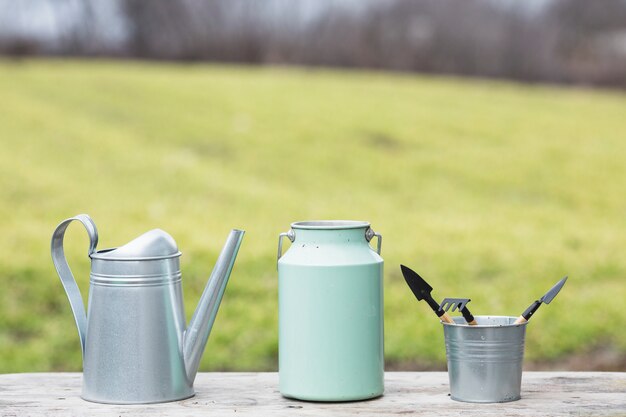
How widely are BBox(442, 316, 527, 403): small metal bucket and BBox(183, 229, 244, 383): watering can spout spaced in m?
0.46

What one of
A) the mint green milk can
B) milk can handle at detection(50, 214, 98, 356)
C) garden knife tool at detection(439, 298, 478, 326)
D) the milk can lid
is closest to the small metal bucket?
garden knife tool at detection(439, 298, 478, 326)

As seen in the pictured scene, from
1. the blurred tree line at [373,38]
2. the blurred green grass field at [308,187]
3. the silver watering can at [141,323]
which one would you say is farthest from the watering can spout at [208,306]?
the blurred tree line at [373,38]

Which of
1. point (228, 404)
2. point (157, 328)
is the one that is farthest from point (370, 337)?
point (157, 328)

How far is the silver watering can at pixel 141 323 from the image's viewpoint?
180cm

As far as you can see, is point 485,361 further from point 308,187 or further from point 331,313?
point 308,187

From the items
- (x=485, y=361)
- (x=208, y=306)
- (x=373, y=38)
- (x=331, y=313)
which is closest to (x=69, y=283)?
(x=208, y=306)

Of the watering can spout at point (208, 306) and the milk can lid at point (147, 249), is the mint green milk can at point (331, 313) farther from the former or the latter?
the milk can lid at point (147, 249)

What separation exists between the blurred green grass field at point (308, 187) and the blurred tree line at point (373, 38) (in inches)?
45.8

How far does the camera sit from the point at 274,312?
5488 mm

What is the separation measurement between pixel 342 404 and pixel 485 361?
296 millimetres

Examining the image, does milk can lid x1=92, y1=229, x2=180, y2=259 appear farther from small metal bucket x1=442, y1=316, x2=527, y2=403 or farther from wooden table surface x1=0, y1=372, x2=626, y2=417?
small metal bucket x1=442, y1=316, x2=527, y2=403

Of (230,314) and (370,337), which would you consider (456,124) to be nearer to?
(230,314)

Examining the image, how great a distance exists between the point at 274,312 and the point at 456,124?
6564mm

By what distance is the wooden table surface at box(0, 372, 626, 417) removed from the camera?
5.66ft
